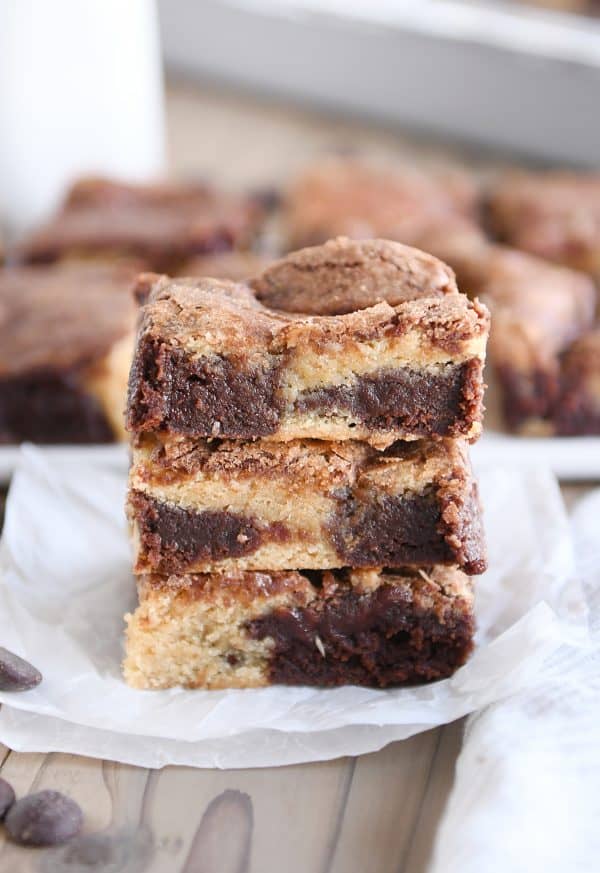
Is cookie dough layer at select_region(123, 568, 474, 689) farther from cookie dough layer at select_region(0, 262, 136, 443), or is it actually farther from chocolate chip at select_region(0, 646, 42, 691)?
cookie dough layer at select_region(0, 262, 136, 443)

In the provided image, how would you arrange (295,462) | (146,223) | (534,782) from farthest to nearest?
(146,223)
(295,462)
(534,782)

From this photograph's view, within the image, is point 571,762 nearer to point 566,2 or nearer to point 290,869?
point 290,869

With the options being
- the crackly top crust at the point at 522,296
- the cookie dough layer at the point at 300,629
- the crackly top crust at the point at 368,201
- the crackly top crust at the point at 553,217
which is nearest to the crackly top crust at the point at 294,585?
the cookie dough layer at the point at 300,629

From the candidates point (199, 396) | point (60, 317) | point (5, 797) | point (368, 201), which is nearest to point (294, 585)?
point (199, 396)

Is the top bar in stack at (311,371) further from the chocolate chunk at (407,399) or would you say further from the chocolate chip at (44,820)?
the chocolate chip at (44,820)

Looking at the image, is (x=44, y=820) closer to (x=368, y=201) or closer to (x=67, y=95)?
(x=368, y=201)

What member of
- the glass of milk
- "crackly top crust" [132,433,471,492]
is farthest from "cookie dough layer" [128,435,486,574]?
the glass of milk
